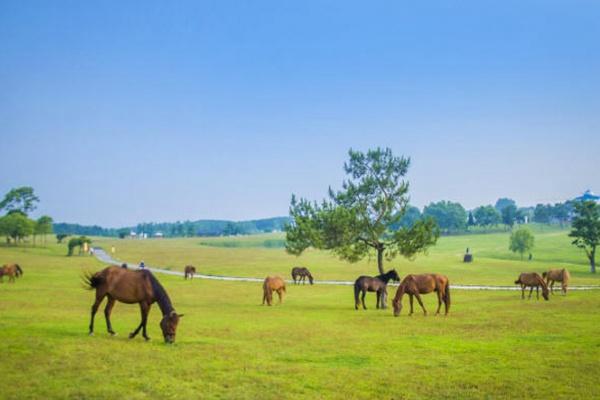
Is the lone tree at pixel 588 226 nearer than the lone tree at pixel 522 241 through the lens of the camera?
Yes

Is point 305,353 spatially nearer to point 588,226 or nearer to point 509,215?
point 588,226

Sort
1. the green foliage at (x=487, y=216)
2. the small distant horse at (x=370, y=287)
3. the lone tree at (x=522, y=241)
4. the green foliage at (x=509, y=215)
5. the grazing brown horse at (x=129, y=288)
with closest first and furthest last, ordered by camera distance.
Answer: the grazing brown horse at (x=129, y=288)
the small distant horse at (x=370, y=287)
the lone tree at (x=522, y=241)
the green foliage at (x=509, y=215)
the green foliage at (x=487, y=216)

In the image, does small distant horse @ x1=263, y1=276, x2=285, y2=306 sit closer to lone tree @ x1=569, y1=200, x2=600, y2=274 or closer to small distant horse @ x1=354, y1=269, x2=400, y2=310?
small distant horse @ x1=354, y1=269, x2=400, y2=310

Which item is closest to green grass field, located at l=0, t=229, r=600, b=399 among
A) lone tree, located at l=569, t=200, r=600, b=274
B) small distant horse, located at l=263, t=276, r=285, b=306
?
small distant horse, located at l=263, t=276, r=285, b=306

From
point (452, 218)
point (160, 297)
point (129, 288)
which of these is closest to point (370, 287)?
point (160, 297)

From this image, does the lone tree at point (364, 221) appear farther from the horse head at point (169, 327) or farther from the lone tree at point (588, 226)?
the lone tree at point (588, 226)

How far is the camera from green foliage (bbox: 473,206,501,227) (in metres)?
181

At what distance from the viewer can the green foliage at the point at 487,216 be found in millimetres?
180975

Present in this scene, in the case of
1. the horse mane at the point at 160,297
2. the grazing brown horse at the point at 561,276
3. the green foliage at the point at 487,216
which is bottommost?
the grazing brown horse at the point at 561,276

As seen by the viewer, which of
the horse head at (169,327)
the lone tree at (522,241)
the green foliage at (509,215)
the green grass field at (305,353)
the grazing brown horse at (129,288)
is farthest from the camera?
the green foliage at (509,215)

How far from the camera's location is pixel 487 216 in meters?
181

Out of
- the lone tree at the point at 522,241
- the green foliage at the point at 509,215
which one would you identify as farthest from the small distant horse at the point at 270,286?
the green foliage at the point at 509,215

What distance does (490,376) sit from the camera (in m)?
13.9

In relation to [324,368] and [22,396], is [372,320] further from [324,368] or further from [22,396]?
[22,396]
